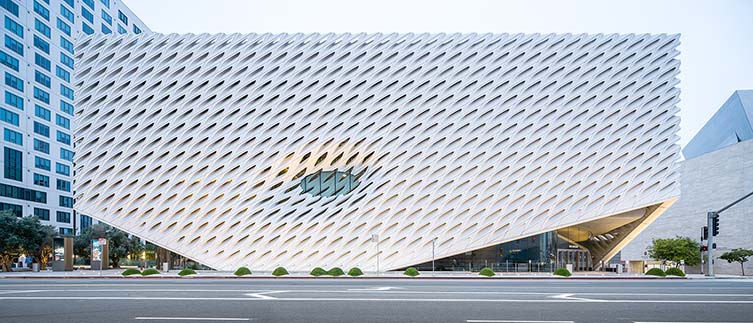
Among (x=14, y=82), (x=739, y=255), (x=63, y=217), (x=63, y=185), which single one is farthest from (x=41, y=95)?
(x=739, y=255)

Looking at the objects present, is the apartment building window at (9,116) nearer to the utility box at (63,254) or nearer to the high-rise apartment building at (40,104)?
the high-rise apartment building at (40,104)

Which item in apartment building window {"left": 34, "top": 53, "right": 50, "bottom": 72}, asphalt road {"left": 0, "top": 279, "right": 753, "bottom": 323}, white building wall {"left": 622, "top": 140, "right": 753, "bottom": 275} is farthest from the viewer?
apartment building window {"left": 34, "top": 53, "right": 50, "bottom": 72}

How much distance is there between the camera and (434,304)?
16.4 metres

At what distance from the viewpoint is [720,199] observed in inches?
2339

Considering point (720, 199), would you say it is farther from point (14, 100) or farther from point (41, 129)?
point (41, 129)

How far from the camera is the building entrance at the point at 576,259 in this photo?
4862 cm

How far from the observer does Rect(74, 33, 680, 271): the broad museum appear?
45.2m

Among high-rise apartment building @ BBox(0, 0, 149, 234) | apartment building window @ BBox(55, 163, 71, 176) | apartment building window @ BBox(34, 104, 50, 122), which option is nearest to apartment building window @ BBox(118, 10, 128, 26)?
high-rise apartment building @ BBox(0, 0, 149, 234)

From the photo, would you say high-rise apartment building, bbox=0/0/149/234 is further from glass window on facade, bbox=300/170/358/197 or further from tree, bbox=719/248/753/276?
tree, bbox=719/248/753/276

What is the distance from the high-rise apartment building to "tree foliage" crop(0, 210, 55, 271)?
15528 millimetres

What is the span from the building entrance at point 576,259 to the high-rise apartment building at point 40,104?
5073 cm

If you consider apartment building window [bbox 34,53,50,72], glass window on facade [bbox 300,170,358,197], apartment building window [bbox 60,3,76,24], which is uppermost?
apartment building window [bbox 60,3,76,24]

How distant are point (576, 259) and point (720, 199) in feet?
63.7

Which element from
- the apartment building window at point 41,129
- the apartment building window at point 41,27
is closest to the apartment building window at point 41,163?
the apartment building window at point 41,129
